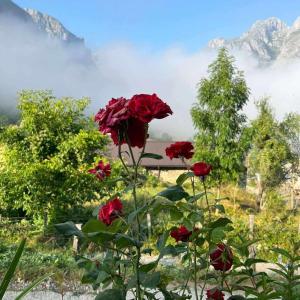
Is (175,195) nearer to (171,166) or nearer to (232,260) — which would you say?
(232,260)

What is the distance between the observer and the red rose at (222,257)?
1725 mm

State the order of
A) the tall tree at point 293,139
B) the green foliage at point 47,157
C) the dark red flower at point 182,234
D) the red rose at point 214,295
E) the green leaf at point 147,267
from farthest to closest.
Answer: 1. the tall tree at point 293,139
2. the green foliage at point 47,157
3. the dark red flower at point 182,234
4. the red rose at point 214,295
5. the green leaf at point 147,267

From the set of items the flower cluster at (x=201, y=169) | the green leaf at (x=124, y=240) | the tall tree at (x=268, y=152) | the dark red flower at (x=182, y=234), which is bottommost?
the dark red flower at (x=182, y=234)

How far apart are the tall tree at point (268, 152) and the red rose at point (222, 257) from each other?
13697mm

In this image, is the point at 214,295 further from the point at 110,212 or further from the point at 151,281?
the point at 110,212

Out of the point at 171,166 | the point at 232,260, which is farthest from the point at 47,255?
the point at 171,166

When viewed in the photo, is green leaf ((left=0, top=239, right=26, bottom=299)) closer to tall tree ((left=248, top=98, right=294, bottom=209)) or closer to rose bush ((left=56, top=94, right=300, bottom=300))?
rose bush ((left=56, top=94, right=300, bottom=300))

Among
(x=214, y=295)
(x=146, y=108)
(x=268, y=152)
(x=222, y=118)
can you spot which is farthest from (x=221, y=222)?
(x=268, y=152)

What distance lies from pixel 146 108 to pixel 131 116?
0.05 m

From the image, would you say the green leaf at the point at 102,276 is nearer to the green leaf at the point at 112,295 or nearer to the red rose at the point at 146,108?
the green leaf at the point at 112,295

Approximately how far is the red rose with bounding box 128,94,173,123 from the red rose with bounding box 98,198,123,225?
1.53 ft

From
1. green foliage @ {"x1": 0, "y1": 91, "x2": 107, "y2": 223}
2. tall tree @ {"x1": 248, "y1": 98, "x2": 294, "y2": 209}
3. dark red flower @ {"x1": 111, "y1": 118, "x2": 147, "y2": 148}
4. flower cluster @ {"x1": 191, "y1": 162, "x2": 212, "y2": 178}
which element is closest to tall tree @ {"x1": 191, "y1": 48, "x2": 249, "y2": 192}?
tall tree @ {"x1": 248, "y1": 98, "x2": 294, "y2": 209}

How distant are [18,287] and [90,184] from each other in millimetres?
4702

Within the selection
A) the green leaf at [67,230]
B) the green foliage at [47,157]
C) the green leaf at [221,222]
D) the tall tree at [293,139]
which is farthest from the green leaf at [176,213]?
the tall tree at [293,139]
